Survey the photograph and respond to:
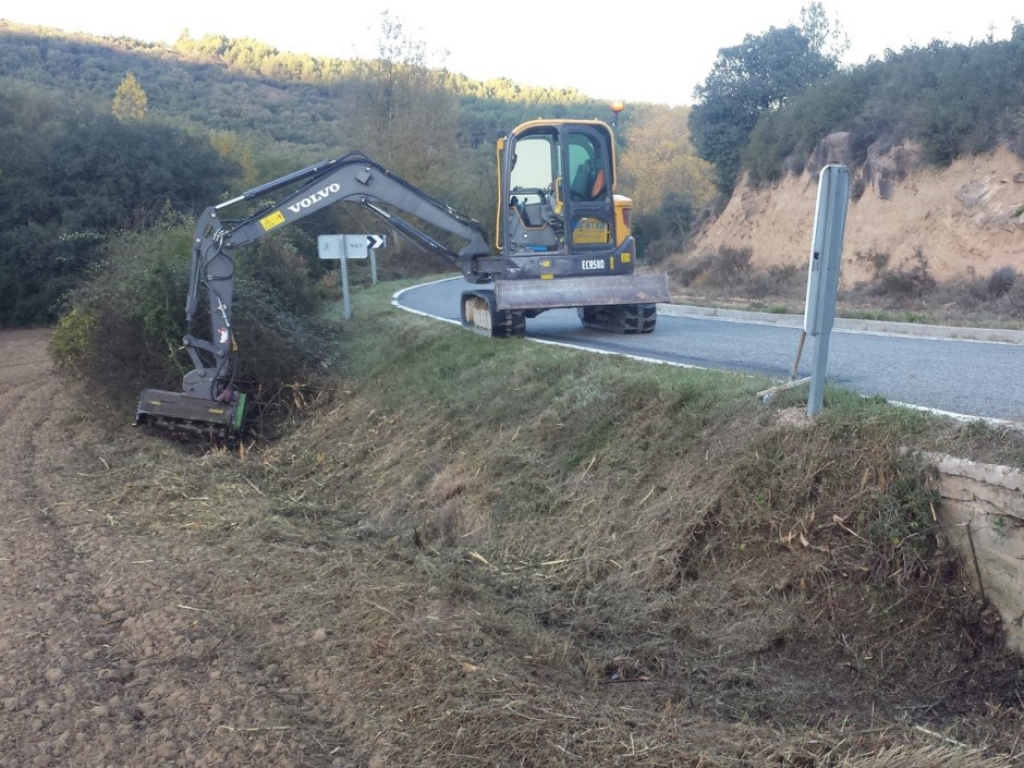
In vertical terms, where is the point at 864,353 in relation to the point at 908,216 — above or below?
below

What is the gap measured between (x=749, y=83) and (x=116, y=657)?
33.5 m

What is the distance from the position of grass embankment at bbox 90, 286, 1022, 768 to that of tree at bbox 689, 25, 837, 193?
90.6 ft

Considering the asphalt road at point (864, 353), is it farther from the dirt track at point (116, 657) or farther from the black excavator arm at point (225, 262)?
the dirt track at point (116, 657)

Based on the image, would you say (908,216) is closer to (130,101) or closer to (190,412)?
(190,412)

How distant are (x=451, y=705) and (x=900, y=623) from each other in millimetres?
2610

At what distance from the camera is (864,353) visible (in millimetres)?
10953

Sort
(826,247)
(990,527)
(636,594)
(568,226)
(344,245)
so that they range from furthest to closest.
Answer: (344,245) < (568,226) < (636,594) < (826,247) < (990,527)

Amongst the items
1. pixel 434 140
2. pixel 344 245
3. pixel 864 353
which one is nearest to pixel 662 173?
pixel 434 140

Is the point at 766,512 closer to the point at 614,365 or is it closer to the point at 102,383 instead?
the point at 614,365

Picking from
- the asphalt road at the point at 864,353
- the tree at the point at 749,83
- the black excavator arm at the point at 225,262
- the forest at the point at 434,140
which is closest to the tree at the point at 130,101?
the forest at the point at 434,140

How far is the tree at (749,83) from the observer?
113ft

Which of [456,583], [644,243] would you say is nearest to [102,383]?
[456,583]

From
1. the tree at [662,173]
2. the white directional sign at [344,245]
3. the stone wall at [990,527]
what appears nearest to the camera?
the stone wall at [990,527]

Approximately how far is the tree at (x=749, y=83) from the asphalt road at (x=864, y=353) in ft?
59.6
